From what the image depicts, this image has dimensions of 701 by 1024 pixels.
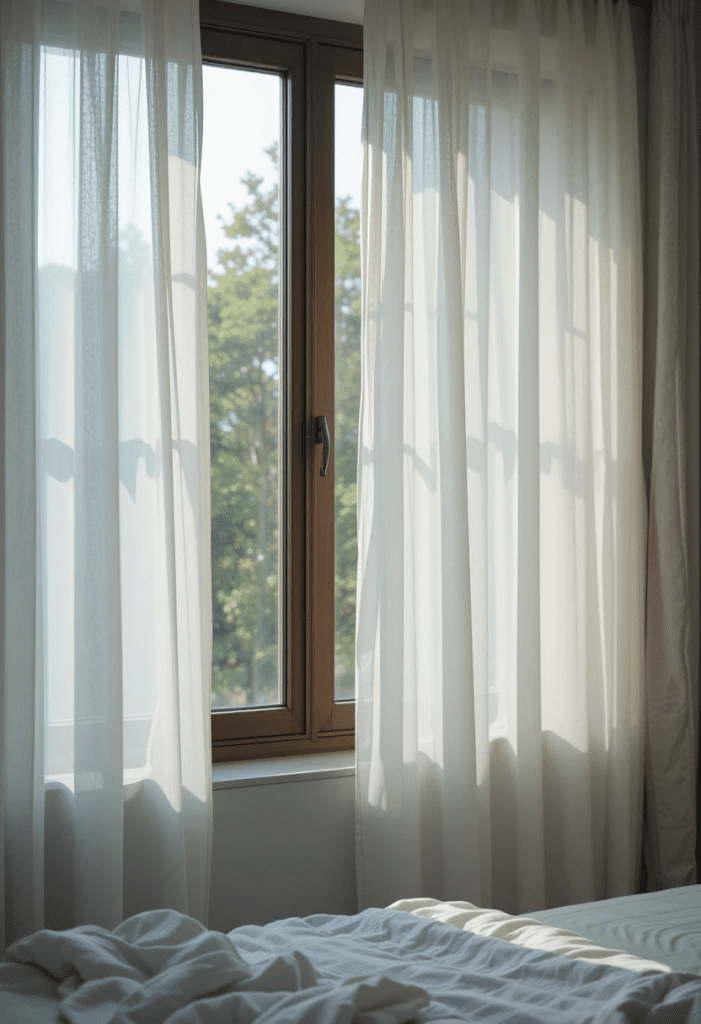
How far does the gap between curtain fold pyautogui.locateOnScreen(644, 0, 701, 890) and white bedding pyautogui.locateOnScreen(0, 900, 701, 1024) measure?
1489 mm

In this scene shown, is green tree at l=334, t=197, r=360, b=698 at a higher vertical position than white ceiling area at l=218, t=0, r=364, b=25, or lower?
lower

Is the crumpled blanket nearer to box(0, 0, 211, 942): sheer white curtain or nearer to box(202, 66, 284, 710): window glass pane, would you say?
box(0, 0, 211, 942): sheer white curtain

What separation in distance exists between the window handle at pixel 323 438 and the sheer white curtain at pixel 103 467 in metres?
0.45

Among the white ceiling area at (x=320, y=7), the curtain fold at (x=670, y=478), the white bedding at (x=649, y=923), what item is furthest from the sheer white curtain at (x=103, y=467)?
the curtain fold at (x=670, y=478)

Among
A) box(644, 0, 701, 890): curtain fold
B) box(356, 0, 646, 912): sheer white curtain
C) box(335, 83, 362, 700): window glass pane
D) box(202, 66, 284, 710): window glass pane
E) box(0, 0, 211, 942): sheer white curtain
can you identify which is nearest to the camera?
box(0, 0, 211, 942): sheer white curtain

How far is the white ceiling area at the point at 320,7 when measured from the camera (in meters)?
2.69

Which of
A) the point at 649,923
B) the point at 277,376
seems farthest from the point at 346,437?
the point at 649,923

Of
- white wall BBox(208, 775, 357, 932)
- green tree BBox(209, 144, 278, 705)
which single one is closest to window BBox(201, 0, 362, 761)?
green tree BBox(209, 144, 278, 705)

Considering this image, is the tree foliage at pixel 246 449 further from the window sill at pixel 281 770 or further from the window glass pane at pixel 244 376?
the window sill at pixel 281 770

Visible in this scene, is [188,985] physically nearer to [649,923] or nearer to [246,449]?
[649,923]

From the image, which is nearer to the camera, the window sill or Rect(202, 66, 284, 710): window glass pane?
the window sill

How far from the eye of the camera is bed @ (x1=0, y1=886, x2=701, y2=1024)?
1238 millimetres

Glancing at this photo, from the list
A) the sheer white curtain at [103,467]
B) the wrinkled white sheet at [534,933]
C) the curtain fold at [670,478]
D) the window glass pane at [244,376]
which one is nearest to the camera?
the wrinkled white sheet at [534,933]

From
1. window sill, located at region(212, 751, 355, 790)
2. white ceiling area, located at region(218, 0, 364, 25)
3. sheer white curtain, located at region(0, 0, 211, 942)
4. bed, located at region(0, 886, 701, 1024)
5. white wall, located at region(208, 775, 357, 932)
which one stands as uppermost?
white ceiling area, located at region(218, 0, 364, 25)
